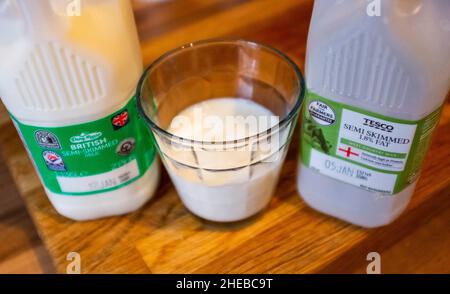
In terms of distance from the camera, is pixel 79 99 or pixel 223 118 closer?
pixel 79 99

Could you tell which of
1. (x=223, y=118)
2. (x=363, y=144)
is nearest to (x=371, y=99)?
(x=363, y=144)

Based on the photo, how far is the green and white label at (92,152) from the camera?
0.47 meters

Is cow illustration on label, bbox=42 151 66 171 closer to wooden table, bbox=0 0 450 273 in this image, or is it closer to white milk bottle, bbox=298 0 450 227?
wooden table, bbox=0 0 450 273

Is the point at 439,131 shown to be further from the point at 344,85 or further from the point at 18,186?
the point at 18,186

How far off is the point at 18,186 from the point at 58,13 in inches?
10.9

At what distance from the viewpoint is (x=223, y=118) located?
1.80ft

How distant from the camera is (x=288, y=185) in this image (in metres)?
0.58

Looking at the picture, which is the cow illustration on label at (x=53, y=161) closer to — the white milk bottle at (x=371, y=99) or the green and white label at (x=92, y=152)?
the green and white label at (x=92, y=152)

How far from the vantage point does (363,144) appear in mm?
460

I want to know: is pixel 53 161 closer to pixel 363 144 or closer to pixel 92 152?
pixel 92 152

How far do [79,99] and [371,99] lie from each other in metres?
0.24
